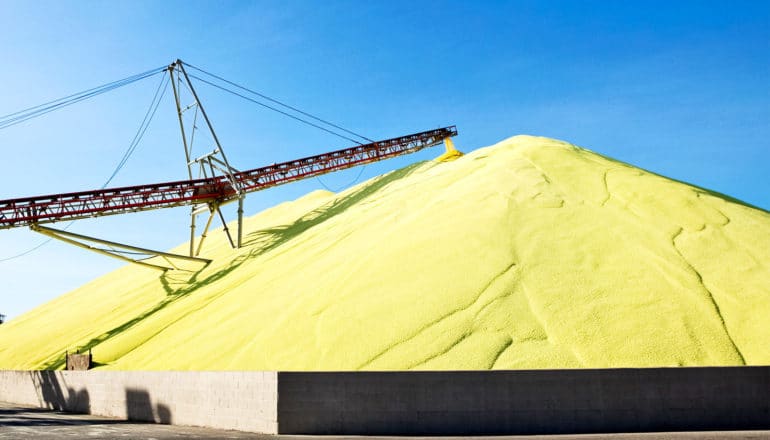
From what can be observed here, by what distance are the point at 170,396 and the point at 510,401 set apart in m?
9.29

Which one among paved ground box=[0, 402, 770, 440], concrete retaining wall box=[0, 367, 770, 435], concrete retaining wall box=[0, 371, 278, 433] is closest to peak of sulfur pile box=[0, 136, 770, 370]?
concrete retaining wall box=[0, 367, 770, 435]

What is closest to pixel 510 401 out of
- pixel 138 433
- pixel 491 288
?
pixel 491 288

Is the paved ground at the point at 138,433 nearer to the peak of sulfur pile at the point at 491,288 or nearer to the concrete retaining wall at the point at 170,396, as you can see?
the concrete retaining wall at the point at 170,396

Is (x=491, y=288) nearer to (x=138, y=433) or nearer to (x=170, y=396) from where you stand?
(x=170, y=396)

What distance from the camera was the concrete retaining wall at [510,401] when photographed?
44.3 feet

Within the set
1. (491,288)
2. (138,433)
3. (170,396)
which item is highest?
(491,288)

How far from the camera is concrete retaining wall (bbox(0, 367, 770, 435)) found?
13.5m

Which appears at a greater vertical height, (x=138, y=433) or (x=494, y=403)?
(x=494, y=403)

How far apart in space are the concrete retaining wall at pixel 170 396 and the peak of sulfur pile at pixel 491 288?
1946 millimetres

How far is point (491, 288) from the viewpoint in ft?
62.4

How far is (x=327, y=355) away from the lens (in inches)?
691

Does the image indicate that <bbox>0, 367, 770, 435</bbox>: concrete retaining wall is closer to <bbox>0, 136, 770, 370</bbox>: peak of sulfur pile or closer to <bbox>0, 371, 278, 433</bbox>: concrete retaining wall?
<bbox>0, 371, 278, 433</bbox>: concrete retaining wall

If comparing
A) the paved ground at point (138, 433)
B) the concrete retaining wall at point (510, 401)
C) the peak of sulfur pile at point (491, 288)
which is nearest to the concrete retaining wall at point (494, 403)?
the concrete retaining wall at point (510, 401)

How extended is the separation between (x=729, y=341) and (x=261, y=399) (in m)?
12.1
